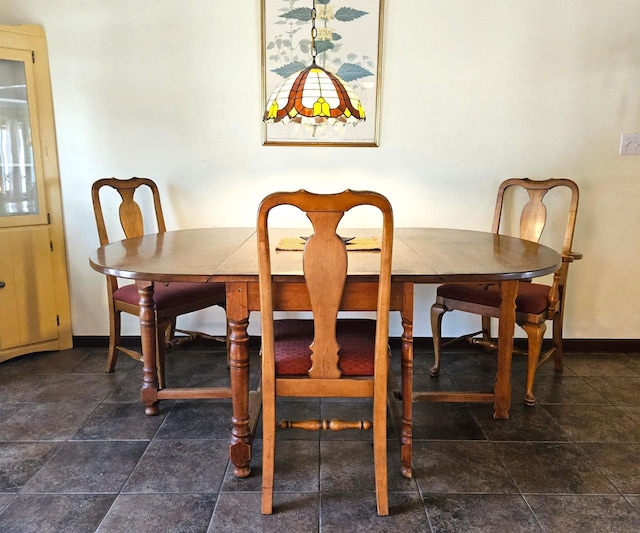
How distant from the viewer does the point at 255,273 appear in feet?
5.05

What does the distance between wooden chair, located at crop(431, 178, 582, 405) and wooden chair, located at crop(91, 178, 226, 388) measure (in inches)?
45.7

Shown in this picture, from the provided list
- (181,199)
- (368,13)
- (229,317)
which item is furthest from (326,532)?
(368,13)

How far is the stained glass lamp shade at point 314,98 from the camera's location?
1.75 meters

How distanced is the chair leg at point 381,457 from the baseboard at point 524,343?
4.72ft

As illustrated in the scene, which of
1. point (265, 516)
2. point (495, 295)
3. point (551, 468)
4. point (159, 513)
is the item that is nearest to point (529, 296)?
point (495, 295)

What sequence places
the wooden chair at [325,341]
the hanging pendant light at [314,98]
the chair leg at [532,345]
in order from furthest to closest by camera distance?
1. the chair leg at [532,345]
2. the hanging pendant light at [314,98]
3. the wooden chair at [325,341]

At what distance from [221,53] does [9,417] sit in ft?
6.87

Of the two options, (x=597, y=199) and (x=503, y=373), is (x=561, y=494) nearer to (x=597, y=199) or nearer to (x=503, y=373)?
(x=503, y=373)

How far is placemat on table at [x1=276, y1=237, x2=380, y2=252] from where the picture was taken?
1.92 metres

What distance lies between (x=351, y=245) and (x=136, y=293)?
1082mm

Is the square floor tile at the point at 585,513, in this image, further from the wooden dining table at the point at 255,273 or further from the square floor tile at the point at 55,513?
the square floor tile at the point at 55,513

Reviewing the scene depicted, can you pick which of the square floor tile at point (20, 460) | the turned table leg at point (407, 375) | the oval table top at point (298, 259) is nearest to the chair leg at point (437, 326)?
the oval table top at point (298, 259)

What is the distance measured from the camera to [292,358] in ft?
5.14

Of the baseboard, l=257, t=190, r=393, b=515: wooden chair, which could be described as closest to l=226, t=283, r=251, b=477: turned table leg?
l=257, t=190, r=393, b=515: wooden chair
